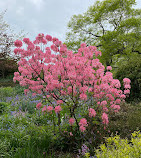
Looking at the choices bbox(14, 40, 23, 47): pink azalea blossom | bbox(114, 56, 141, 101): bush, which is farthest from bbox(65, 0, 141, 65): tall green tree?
bbox(14, 40, 23, 47): pink azalea blossom

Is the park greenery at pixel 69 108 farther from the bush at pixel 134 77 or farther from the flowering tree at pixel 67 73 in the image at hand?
the bush at pixel 134 77

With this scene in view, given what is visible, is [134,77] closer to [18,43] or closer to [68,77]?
[68,77]

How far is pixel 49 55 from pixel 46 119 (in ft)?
8.16

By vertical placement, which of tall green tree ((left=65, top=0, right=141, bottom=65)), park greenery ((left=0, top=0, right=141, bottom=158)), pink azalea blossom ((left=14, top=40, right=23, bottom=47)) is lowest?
park greenery ((left=0, top=0, right=141, bottom=158))

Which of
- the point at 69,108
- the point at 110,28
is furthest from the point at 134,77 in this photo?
the point at 110,28

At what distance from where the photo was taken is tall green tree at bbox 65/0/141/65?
1991 centimetres

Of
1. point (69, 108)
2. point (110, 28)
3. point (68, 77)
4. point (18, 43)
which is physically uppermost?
point (110, 28)

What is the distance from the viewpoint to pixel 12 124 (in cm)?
465

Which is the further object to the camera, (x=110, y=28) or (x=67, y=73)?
(x=110, y=28)

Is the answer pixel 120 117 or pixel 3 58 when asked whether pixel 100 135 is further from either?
pixel 3 58

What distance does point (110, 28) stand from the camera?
23438 millimetres

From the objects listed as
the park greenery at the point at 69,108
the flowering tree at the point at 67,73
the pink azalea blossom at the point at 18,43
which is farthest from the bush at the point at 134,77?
the pink azalea blossom at the point at 18,43

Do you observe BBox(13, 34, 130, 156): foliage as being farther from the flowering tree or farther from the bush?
the bush

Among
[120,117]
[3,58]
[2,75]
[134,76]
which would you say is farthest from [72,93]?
[2,75]
